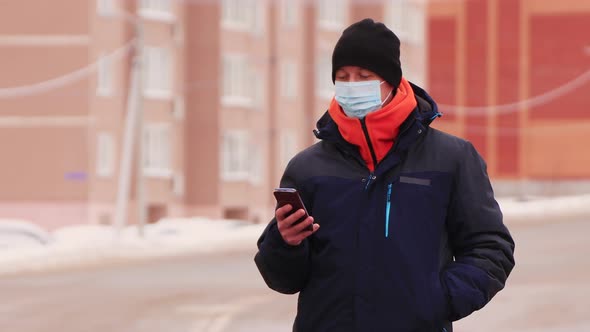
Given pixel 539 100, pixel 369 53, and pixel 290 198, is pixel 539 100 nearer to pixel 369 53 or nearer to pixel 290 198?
pixel 369 53

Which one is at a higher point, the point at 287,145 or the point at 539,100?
the point at 539,100

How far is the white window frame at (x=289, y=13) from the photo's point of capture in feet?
210

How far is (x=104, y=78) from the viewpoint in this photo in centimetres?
5316

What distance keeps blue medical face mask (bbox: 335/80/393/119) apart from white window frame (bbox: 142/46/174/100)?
51368 millimetres

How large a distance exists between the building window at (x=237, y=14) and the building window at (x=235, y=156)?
4527mm

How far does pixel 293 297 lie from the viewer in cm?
2070

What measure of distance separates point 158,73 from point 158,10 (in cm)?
254

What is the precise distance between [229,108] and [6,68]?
10.6 meters

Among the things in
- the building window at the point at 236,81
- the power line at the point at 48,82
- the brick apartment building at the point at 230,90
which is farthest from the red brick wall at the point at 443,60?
the power line at the point at 48,82

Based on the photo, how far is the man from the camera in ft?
14.8

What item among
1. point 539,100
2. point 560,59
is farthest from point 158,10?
point 560,59

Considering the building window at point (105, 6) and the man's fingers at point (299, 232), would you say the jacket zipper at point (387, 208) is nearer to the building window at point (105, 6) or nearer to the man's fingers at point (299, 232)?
the man's fingers at point (299, 232)

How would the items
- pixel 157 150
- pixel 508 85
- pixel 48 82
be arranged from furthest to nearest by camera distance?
pixel 508 85 → pixel 157 150 → pixel 48 82

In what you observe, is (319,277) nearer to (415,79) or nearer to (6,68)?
(6,68)
